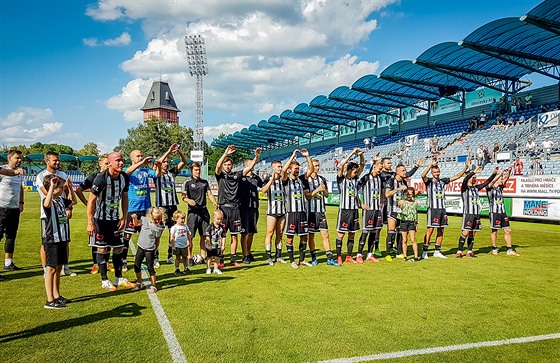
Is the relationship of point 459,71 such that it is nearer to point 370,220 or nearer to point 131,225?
point 370,220

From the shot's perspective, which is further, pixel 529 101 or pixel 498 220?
pixel 529 101

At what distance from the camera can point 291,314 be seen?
5.21m

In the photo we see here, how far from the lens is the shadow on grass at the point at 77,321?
4414 mm

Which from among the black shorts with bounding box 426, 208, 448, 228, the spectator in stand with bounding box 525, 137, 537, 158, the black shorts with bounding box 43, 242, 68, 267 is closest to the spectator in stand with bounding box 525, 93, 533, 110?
the spectator in stand with bounding box 525, 137, 537, 158

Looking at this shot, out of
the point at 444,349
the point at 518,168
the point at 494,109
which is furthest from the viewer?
the point at 494,109

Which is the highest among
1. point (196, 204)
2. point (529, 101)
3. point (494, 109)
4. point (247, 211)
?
point (529, 101)

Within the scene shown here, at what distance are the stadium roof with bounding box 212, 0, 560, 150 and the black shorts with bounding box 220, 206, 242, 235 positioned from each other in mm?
22030

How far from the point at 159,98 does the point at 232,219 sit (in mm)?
147084

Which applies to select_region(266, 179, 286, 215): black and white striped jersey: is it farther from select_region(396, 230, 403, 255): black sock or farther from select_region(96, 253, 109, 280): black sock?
select_region(96, 253, 109, 280): black sock

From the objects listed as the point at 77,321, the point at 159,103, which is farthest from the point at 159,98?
the point at 77,321

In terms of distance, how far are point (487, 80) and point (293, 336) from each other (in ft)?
121

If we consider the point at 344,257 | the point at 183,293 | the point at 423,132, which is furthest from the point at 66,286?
the point at 423,132

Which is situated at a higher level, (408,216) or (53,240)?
(53,240)

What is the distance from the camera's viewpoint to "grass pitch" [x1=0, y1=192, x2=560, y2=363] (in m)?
4.11
